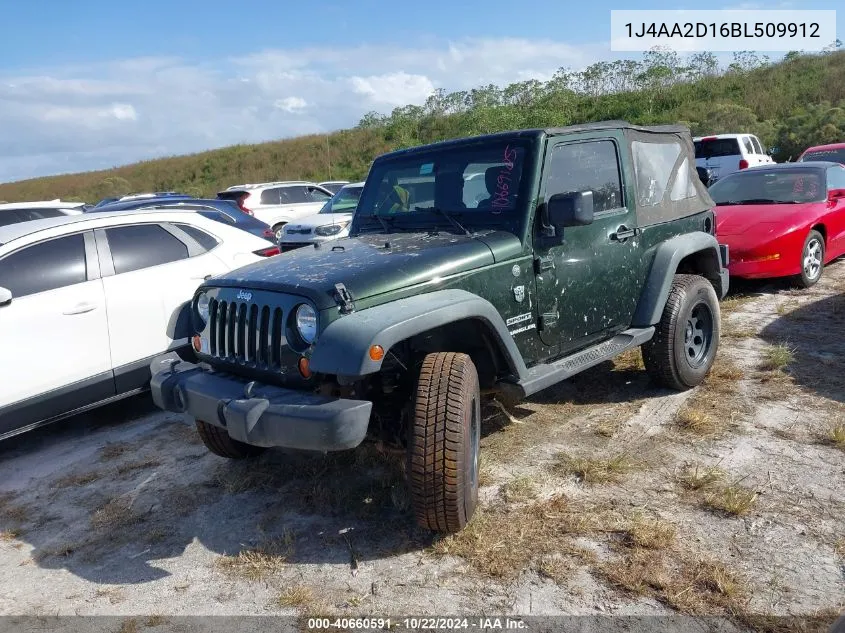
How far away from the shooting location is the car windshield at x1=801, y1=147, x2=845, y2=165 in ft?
41.5

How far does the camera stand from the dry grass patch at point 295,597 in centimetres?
294

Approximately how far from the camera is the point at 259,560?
3.27m

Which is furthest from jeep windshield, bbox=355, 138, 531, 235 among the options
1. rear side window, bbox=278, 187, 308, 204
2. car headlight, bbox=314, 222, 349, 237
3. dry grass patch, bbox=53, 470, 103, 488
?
rear side window, bbox=278, 187, 308, 204

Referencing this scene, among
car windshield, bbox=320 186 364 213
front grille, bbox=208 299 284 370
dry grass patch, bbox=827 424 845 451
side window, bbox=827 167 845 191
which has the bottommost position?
dry grass patch, bbox=827 424 845 451

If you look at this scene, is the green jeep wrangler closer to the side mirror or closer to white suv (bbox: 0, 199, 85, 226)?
the side mirror

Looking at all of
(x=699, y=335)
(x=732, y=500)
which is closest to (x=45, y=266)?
(x=732, y=500)

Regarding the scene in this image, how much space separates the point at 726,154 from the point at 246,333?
15765mm

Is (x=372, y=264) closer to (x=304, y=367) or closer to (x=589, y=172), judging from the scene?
(x=304, y=367)

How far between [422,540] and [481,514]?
0.35 m

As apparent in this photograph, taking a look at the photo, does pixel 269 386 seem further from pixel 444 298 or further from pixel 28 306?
pixel 28 306

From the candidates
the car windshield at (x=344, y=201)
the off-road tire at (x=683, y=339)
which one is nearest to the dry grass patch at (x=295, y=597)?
the off-road tire at (x=683, y=339)

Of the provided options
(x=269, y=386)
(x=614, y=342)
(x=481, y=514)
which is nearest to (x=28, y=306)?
(x=269, y=386)

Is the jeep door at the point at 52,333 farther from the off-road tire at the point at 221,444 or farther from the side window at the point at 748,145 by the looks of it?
the side window at the point at 748,145

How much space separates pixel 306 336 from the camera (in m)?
3.23
